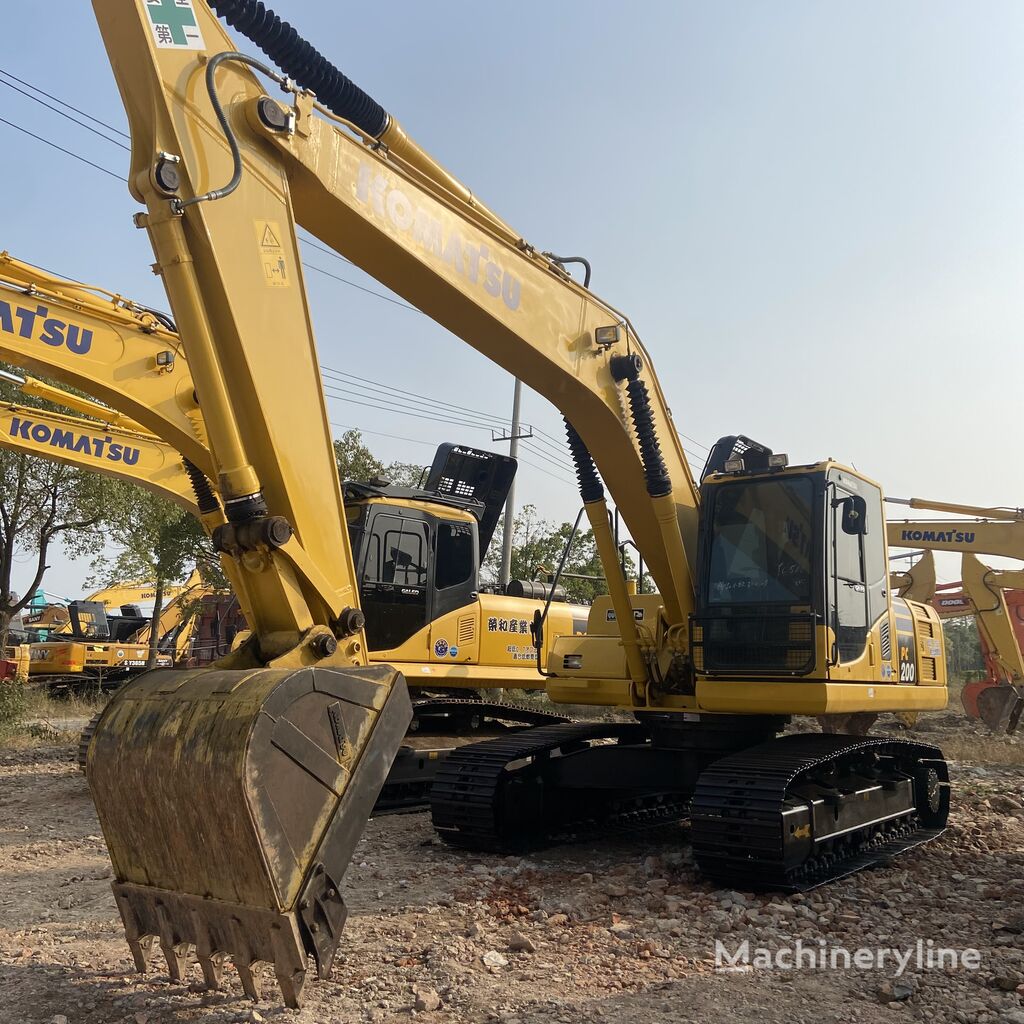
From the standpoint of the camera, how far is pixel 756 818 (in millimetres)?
6078

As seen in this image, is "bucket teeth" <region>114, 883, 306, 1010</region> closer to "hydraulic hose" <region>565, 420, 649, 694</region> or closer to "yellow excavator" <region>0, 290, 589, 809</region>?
"hydraulic hose" <region>565, 420, 649, 694</region>

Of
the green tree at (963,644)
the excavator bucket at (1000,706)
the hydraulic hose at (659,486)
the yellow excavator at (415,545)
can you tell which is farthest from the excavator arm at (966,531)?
the green tree at (963,644)

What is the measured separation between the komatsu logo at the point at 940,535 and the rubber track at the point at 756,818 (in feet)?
38.5

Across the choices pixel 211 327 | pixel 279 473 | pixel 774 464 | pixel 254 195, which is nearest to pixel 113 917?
pixel 279 473

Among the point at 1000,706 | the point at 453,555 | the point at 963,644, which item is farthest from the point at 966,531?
the point at 963,644

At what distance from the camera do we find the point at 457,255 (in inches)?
219

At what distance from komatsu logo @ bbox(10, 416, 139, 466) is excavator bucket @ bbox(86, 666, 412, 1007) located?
301 inches

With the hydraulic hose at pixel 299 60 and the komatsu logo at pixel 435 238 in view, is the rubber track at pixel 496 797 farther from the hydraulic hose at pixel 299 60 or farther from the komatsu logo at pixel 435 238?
the hydraulic hose at pixel 299 60

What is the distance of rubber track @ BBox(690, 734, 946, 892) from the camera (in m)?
6.05

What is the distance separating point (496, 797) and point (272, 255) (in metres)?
4.30

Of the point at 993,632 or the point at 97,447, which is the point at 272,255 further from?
the point at 993,632

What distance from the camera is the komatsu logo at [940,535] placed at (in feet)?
57.7

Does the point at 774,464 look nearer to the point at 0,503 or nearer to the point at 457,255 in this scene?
the point at 457,255

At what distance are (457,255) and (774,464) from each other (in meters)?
2.99
